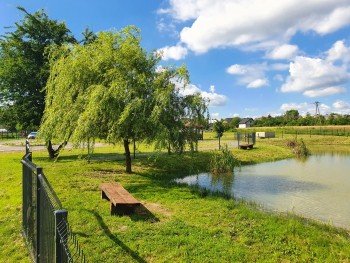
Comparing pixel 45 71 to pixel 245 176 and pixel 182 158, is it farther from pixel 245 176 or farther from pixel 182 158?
pixel 245 176

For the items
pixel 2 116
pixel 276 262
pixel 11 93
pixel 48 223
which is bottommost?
pixel 276 262

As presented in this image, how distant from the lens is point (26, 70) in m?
22.0

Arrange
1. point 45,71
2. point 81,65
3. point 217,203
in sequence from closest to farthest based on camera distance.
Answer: point 217,203, point 81,65, point 45,71

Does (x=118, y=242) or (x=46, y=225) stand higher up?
(x=46, y=225)

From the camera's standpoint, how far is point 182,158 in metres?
21.6

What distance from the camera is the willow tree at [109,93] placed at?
1320 centimetres

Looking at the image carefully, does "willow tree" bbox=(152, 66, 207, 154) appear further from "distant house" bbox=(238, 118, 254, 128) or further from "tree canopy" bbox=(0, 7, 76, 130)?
"distant house" bbox=(238, 118, 254, 128)

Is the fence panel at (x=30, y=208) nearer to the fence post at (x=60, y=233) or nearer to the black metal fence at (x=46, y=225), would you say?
the black metal fence at (x=46, y=225)

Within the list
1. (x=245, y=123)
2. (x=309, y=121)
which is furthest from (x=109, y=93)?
(x=245, y=123)

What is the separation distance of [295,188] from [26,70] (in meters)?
18.9

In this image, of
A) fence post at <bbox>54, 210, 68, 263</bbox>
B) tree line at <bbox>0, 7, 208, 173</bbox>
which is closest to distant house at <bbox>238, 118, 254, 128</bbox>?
tree line at <bbox>0, 7, 208, 173</bbox>

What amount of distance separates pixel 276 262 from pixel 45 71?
1966 centimetres

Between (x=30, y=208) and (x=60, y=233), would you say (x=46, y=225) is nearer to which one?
(x=60, y=233)

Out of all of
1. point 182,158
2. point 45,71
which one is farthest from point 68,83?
point 182,158
